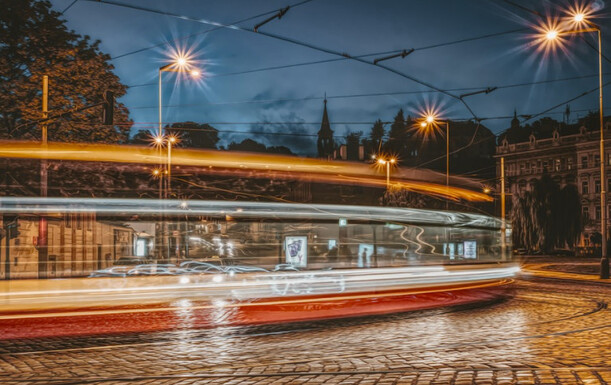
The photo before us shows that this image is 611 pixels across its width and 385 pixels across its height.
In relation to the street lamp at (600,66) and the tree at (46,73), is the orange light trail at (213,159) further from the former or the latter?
the street lamp at (600,66)

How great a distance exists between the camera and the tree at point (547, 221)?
51.8m

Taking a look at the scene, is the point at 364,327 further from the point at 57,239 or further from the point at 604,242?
the point at 604,242

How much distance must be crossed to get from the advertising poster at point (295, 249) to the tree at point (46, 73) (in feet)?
33.1

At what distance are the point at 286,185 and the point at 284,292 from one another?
2540 mm

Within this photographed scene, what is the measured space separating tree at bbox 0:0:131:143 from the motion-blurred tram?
7781 mm

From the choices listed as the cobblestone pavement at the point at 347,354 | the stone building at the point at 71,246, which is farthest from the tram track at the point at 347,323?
the stone building at the point at 71,246

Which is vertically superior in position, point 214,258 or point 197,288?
point 214,258

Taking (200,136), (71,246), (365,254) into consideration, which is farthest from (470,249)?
(200,136)

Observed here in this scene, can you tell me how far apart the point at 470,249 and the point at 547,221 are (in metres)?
41.3

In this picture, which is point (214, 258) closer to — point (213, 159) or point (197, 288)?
point (197, 288)

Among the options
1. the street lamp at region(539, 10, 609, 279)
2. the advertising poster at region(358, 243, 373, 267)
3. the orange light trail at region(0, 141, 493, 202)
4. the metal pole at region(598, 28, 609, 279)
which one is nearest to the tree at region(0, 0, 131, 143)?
the orange light trail at region(0, 141, 493, 202)

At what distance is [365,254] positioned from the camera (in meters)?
12.6

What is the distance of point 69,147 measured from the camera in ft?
42.7

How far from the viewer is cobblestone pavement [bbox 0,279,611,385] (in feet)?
22.2
